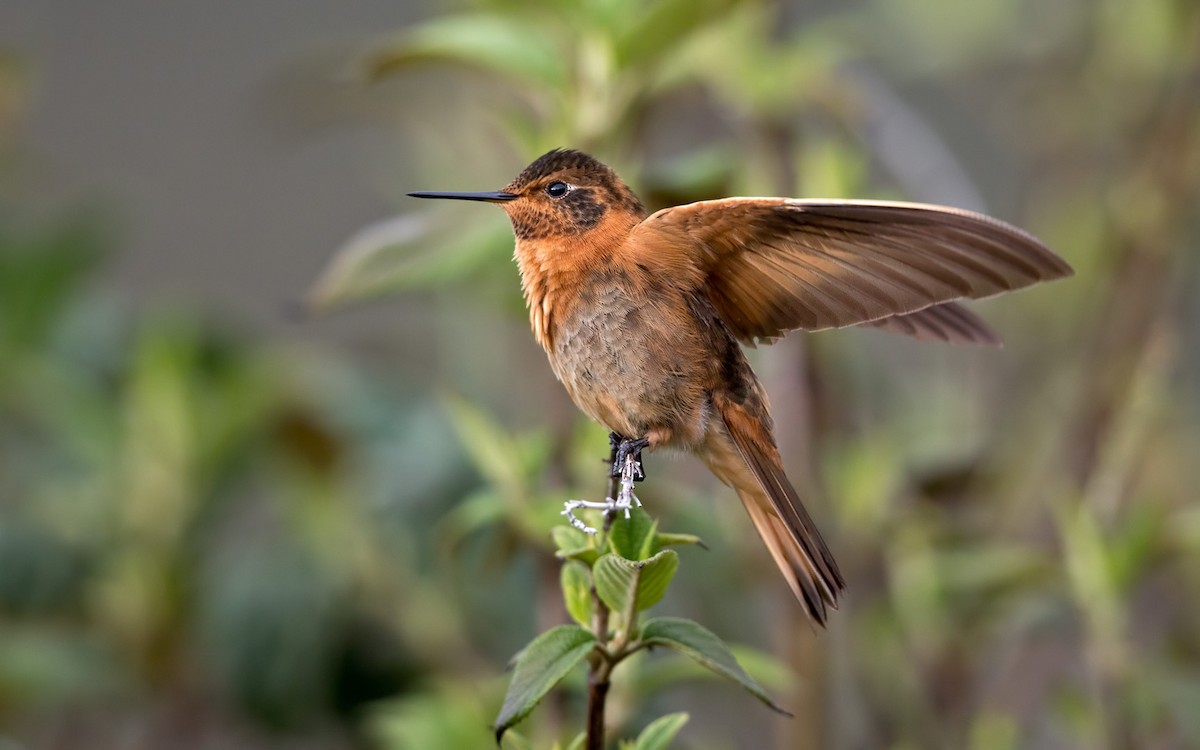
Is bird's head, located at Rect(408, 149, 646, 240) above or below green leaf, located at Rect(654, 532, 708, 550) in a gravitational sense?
above

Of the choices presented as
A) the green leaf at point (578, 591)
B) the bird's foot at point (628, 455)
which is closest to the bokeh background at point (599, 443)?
the bird's foot at point (628, 455)

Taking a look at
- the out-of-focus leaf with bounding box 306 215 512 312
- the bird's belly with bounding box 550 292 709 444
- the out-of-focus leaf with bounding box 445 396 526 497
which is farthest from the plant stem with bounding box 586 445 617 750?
the out-of-focus leaf with bounding box 306 215 512 312

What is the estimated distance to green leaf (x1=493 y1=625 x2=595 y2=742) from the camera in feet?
2.76

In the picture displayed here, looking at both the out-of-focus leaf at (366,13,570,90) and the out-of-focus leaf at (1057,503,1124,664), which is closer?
the out-of-focus leaf at (366,13,570,90)

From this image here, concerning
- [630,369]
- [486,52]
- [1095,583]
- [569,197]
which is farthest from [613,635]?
[1095,583]

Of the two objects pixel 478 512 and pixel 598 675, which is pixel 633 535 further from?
pixel 478 512

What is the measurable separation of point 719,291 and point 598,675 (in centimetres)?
42

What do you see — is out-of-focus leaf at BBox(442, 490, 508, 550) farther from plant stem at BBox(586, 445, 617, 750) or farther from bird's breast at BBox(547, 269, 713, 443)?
plant stem at BBox(586, 445, 617, 750)

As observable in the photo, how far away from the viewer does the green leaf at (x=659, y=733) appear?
0.92 m

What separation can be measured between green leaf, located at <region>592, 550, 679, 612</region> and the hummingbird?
0.56 feet

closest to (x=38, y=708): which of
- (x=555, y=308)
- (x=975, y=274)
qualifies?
(x=555, y=308)

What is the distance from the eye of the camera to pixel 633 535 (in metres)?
0.92

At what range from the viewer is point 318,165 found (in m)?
4.42

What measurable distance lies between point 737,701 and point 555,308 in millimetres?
1047
